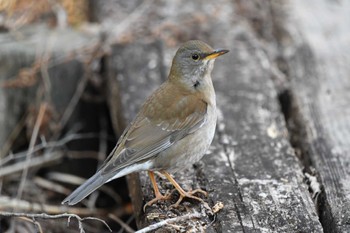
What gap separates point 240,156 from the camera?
15.1ft

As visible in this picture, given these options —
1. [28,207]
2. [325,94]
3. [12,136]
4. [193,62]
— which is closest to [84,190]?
[28,207]

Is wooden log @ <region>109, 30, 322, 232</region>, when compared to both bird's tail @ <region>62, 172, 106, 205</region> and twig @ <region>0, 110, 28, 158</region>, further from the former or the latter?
twig @ <region>0, 110, 28, 158</region>

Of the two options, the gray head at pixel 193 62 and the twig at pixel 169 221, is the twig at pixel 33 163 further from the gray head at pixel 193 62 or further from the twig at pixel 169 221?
the twig at pixel 169 221

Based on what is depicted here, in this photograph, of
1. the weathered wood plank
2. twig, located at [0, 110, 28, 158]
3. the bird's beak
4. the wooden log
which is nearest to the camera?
the wooden log

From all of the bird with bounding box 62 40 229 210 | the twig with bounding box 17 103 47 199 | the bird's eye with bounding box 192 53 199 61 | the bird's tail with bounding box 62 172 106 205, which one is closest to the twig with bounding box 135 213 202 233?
the bird with bounding box 62 40 229 210

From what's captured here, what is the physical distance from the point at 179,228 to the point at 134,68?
7.41 feet

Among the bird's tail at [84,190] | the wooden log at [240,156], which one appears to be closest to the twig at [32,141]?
the wooden log at [240,156]

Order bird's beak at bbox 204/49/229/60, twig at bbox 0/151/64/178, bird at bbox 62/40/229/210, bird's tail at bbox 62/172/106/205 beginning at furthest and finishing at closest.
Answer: twig at bbox 0/151/64/178 → bird's beak at bbox 204/49/229/60 → bird at bbox 62/40/229/210 → bird's tail at bbox 62/172/106/205

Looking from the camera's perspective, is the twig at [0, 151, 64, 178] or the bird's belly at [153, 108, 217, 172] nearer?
the bird's belly at [153, 108, 217, 172]

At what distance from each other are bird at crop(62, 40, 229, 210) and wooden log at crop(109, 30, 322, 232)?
14cm

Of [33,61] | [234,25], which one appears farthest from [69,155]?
[234,25]

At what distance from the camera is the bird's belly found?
4.46 metres

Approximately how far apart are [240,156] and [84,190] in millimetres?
1118

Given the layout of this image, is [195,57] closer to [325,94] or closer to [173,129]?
[173,129]
